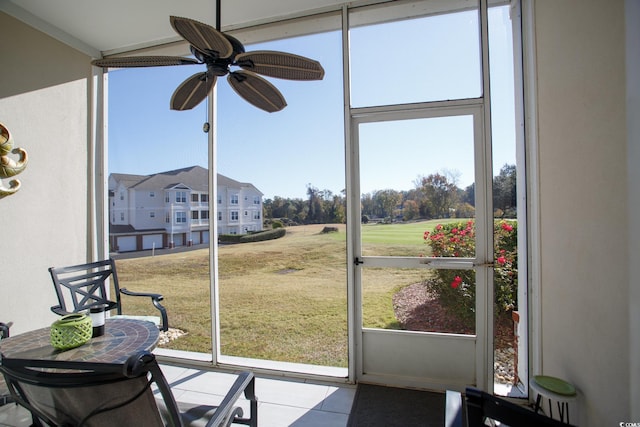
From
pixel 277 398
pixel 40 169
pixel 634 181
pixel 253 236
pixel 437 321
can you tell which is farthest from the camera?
pixel 253 236

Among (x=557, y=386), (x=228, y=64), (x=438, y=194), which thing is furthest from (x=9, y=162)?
(x=557, y=386)

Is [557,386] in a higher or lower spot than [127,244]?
lower

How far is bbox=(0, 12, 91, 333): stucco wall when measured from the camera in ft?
8.46

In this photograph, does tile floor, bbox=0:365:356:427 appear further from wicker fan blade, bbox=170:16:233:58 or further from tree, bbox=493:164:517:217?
wicker fan blade, bbox=170:16:233:58

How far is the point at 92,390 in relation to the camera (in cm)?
95

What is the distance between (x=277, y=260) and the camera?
3225 millimetres

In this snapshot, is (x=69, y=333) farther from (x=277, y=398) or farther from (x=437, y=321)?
(x=437, y=321)

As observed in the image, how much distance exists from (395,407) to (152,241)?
2870mm

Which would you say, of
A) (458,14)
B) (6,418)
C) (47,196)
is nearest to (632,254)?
(458,14)

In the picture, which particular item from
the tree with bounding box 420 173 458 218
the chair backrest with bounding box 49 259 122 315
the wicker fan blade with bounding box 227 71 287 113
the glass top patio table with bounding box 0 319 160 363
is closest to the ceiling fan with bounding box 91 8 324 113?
the wicker fan blade with bounding box 227 71 287 113

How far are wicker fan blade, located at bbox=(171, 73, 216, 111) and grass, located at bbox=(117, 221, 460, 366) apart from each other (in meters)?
Result: 1.50

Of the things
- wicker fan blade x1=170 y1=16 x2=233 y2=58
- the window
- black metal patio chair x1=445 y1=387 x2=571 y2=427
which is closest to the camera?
black metal patio chair x1=445 y1=387 x2=571 y2=427

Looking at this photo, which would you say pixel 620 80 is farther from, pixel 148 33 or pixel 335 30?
pixel 148 33

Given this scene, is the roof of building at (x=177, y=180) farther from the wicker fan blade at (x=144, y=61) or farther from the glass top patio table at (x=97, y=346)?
the glass top patio table at (x=97, y=346)
